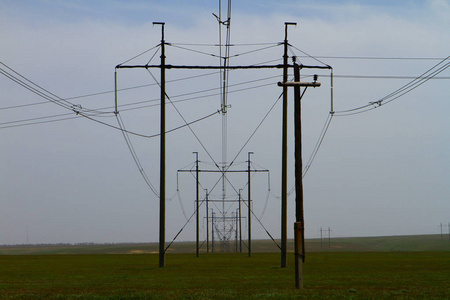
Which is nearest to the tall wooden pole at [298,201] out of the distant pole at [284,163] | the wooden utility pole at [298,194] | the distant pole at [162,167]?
the wooden utility pole at [298,194]

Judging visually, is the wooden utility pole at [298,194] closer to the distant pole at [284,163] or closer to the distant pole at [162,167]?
the distant pole at [284,163]

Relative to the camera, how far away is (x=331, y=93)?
3266 centimetres

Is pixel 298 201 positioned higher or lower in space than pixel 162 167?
lower

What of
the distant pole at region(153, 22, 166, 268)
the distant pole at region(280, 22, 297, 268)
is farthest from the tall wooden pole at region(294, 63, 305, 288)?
the distant pole at region(153, 22, 166, 268)

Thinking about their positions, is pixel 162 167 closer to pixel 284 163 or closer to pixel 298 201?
pixel 284 163

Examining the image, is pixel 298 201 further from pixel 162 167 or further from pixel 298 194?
pixel 162 167

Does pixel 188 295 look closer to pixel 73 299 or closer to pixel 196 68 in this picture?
pixel 73 299

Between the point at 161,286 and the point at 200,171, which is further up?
the point at 200,171

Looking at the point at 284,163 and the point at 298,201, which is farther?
the point at 284,163

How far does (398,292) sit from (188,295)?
260 inches

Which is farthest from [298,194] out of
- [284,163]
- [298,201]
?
[284,163]

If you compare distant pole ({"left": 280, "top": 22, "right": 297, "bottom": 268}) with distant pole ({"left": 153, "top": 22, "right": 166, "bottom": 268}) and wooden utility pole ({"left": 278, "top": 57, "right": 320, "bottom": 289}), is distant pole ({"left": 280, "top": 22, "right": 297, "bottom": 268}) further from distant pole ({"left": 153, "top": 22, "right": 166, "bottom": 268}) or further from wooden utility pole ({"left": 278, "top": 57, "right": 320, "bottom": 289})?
wooden utility pole ({"left": 278, "top": 57, "right": 320, "bottom": 289})

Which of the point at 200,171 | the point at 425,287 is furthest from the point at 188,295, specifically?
the point at 200,171

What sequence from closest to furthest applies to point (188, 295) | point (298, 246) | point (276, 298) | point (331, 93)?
point (276, 298) → point (188, 295) → point (298, 246) → point (331, 93)
